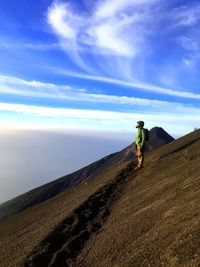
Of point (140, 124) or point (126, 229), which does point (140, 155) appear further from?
point (126, 229)

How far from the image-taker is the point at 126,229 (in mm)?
16969

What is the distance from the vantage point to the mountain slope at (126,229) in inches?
545

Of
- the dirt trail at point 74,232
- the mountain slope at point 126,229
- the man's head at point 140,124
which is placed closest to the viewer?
the mountain slope at point 126,229

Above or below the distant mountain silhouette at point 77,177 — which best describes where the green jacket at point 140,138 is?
below

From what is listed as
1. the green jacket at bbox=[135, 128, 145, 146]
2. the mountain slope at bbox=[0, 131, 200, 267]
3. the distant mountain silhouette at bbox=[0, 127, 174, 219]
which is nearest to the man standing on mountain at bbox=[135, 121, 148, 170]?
the green jacket at bbox=[135, 128, 145, 146]

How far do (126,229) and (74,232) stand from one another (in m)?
3.01

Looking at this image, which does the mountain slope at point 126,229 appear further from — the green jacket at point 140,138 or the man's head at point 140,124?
the man's head at point 140,124

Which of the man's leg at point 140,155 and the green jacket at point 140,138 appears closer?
the man's leg at point 140,155

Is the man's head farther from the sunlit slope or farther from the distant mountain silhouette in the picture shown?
the distant mountain silhouette

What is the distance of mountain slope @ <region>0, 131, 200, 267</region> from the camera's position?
1384 cm

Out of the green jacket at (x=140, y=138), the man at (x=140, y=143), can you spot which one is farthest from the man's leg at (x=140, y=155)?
the green jacket at (x=140, y=138)

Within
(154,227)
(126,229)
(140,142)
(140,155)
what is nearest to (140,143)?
(140,142)

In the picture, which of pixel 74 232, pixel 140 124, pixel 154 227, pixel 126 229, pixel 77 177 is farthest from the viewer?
pixel 77 177

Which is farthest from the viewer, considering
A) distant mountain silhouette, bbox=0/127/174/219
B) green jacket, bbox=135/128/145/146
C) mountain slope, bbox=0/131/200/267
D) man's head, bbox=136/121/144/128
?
distant mountain silhouette, bbox=0/127/174/219
